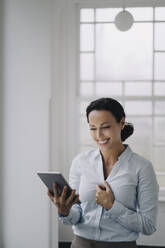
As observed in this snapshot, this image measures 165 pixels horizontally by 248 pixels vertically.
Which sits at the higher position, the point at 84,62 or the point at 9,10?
the point at 9,10

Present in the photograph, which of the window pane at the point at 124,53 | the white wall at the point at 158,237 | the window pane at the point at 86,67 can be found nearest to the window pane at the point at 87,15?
the window pane at the point at 124,53

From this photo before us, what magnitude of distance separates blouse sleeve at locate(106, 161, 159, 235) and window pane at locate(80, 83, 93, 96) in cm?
282

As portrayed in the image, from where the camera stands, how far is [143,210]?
175cm

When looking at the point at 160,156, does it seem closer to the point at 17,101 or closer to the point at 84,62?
the point at 84,62

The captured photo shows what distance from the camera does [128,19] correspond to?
12.4ft

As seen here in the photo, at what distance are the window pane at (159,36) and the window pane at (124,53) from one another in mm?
74

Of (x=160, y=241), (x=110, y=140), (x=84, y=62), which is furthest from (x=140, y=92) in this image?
(x=110, y=140)

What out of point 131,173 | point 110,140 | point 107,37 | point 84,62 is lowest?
point 131,173

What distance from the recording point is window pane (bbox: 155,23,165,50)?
4.41m

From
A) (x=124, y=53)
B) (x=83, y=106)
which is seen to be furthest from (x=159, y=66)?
(x=83, y=106)

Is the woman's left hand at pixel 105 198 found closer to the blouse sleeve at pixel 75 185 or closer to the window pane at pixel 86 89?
the blouse sleeve at pixel 75 185

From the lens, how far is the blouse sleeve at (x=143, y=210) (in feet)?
5.65

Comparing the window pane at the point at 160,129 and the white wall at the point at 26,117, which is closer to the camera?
the white wall at the point at 26,117

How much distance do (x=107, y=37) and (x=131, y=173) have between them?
9.89ft
